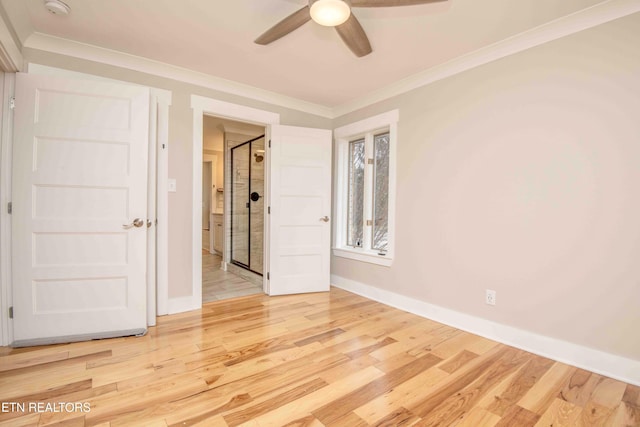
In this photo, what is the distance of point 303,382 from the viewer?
1789 mm

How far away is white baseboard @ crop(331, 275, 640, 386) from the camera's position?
1.86m

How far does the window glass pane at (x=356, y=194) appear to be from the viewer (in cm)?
390

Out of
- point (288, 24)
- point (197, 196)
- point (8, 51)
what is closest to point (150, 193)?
point (197, 196)

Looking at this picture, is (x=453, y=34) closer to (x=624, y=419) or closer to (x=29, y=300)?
(x=624, y=419)

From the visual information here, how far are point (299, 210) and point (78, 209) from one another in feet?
6.88

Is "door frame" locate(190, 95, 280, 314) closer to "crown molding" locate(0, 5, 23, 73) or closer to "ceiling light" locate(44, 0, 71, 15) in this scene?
"ceiling light" locate(44, 0, 71, 15)

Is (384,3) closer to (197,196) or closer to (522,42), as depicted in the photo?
(522,42)

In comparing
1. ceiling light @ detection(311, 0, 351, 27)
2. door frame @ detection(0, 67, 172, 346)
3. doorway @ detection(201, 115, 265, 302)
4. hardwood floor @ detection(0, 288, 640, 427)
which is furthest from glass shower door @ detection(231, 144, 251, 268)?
ceiling light @ detection(311, 0, 351, 27)

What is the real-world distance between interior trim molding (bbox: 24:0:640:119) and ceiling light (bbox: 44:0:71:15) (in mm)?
451

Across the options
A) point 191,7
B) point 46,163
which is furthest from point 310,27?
point 46,163

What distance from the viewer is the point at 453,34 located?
2236 mm

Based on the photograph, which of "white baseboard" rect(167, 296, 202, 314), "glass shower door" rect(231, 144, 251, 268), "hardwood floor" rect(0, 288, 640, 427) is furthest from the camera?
"glass shower door" rect(231, 144, 251, 268)

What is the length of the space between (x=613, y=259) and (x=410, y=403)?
161cm

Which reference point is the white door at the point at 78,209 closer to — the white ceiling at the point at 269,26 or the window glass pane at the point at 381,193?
the white ceiling at the point at 269,26
